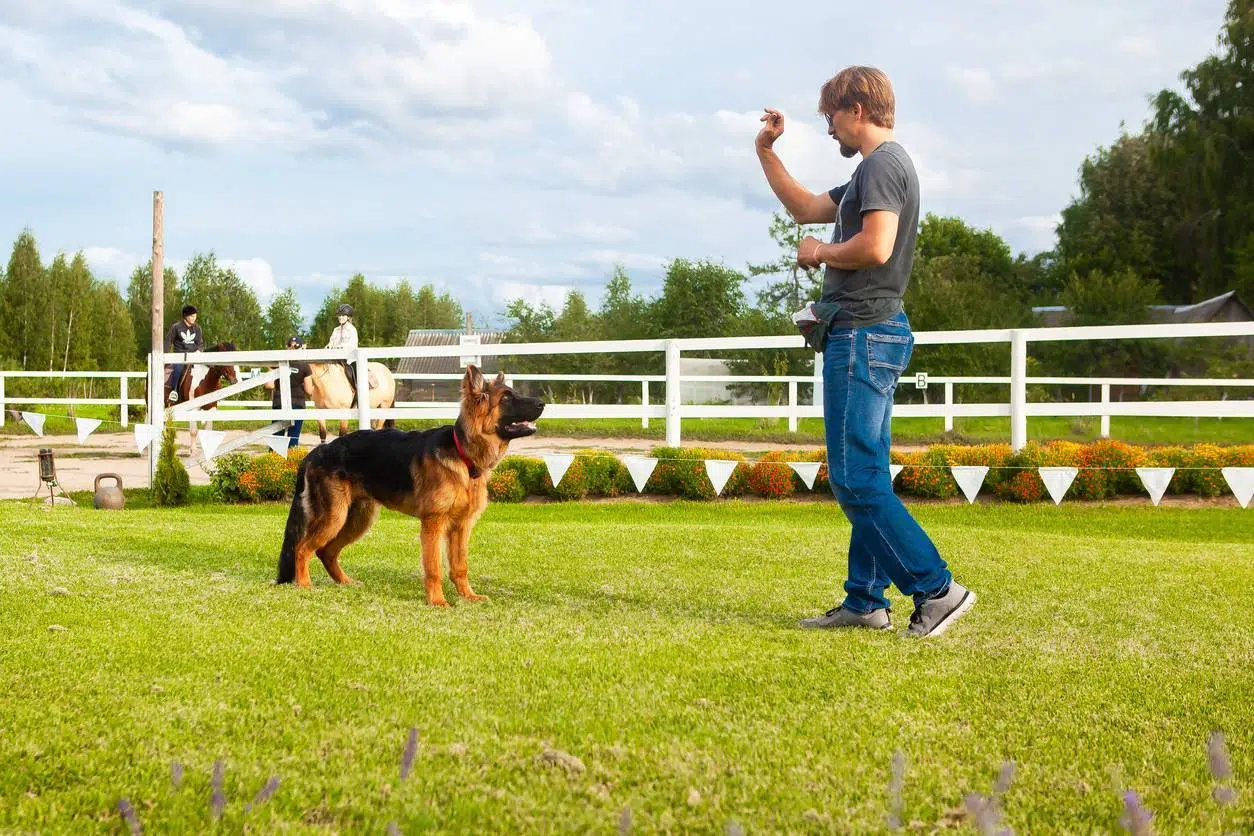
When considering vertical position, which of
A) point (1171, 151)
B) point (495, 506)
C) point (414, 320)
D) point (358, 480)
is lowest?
point (495, 506)

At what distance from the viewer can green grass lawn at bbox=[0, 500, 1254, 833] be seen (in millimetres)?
2592

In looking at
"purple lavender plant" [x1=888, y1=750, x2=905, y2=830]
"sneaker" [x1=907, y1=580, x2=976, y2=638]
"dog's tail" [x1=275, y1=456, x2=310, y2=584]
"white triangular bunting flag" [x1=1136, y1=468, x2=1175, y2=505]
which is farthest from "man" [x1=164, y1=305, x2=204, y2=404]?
"purple lavender plant" [x1=888, y1=750, x2=905, y2=830]

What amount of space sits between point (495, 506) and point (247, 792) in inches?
355

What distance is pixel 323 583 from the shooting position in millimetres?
6035

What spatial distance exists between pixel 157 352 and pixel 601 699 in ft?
42.8

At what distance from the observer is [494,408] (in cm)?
561

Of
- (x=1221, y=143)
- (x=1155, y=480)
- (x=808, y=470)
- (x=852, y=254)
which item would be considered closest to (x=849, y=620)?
(x=852, y=254)

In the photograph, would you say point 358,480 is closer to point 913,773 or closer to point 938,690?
point 938,690

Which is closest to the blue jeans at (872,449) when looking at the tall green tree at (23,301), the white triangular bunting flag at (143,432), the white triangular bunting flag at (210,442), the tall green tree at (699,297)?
the white triangular bunting flag at (210,442)

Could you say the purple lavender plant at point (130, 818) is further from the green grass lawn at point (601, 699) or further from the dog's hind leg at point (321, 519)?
the dog's hind leg at point (321, 519)

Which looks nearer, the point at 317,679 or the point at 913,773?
the point at 913,773

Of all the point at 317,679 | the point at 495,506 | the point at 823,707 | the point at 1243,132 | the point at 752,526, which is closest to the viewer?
the point at 823,707

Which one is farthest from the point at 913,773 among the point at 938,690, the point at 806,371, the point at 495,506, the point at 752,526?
the point at 806,371

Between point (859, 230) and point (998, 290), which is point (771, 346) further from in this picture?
point (998, 290)
